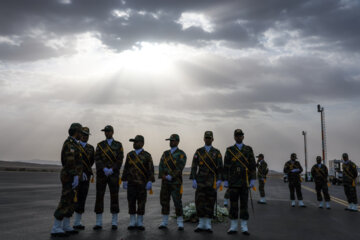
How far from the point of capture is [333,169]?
40.7 metres

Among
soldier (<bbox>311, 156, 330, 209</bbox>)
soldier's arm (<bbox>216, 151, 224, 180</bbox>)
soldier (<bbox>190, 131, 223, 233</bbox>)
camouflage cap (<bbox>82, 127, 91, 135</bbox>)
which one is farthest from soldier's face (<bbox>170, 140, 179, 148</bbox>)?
soldier (<bbox>311, 156, 330, 209</bbox>)

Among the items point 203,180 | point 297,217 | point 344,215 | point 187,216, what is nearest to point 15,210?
point 187,216

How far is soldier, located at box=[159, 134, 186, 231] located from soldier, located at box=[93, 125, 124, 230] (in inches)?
43.3

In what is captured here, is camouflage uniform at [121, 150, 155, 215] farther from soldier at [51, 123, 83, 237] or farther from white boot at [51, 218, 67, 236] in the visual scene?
white boot at [51, 218, 67, 236]

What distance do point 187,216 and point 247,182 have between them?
2.19m

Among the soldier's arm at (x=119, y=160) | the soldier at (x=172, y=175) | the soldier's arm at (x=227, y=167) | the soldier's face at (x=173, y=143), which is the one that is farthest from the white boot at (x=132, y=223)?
the soldier's arm at (x=227, y=167)

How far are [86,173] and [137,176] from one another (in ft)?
4.11

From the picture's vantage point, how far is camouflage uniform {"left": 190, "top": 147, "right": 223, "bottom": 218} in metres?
8.42

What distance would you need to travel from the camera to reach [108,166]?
821 cm

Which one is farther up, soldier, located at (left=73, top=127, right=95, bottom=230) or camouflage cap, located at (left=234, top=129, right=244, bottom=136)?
camouflage cap, located at (left=234, top=129, right=244, bottom=136)

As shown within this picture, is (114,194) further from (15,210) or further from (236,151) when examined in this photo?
(15,210)

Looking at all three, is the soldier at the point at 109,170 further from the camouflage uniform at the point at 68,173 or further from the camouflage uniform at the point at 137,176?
the camouflage uniform at the point at 68,173

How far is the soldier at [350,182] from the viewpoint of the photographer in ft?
44.6

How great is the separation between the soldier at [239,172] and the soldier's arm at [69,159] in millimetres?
3504
